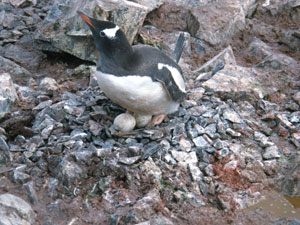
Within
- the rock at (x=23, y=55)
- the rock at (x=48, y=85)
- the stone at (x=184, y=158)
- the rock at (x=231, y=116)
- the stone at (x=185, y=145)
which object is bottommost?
the rock at (x=23, y=55)

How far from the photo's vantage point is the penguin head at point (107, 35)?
398 centimetres

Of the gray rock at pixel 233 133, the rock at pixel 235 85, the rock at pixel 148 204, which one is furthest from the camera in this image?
the rock at pixel 235 85

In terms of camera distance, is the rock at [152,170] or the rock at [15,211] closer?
the rock at [15,211]

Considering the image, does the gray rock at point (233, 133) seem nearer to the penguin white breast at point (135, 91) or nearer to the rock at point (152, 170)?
the penguin white breast at point (135, 91)

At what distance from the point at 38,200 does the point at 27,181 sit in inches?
9.1

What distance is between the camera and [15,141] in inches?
168

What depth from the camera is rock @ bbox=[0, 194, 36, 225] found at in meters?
3.18

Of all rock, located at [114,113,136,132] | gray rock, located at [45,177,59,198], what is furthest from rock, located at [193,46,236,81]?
gray rock, located at [45,177,59,198]

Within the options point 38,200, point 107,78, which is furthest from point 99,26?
point 38,200

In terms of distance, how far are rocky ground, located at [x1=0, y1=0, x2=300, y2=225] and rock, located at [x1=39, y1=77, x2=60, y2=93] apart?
0.05 feet

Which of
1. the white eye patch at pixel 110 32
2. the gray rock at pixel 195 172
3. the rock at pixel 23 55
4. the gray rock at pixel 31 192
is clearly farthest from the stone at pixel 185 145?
the rock at pixel 23 55

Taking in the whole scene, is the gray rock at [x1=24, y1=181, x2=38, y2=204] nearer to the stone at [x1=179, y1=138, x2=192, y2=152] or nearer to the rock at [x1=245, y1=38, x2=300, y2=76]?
the stone at [x1=179, y1=138, x2=192, y2=152]

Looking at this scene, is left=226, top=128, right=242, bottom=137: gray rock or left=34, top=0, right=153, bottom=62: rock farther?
left=34, top=0, right=153, bottom=62: rock

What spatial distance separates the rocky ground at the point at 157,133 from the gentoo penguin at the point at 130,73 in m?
0.35
